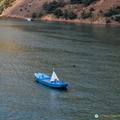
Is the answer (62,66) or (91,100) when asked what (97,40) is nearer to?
(62,66)

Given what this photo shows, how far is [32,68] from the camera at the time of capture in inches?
3147

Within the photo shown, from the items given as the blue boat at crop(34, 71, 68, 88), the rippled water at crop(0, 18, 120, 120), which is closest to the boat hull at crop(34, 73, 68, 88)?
the blue boat at crop(34, 71, 68, 88)

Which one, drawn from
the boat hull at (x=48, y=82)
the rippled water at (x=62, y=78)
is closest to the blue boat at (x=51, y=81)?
the boat hull at (x=48, y=82)

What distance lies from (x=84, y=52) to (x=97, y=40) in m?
31.8

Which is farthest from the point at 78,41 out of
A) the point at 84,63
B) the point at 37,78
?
the point at 37,78

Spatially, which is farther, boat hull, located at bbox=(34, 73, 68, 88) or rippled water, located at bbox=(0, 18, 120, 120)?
boat hull, located at bbox=(34, 73, 68, 88)

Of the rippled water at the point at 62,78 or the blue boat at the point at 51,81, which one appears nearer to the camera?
the rippled water at the point at 62,78

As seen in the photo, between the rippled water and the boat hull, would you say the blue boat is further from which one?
the rippled water

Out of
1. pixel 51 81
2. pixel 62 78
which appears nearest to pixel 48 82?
pixel 51 81

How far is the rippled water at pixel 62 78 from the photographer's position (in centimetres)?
5228

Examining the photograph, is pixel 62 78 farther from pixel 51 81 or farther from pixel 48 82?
pixel 48 82

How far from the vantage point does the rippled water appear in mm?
52281

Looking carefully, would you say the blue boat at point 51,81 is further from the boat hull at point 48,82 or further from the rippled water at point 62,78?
the rippled water at point 62,78

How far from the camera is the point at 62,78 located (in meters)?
71.4
